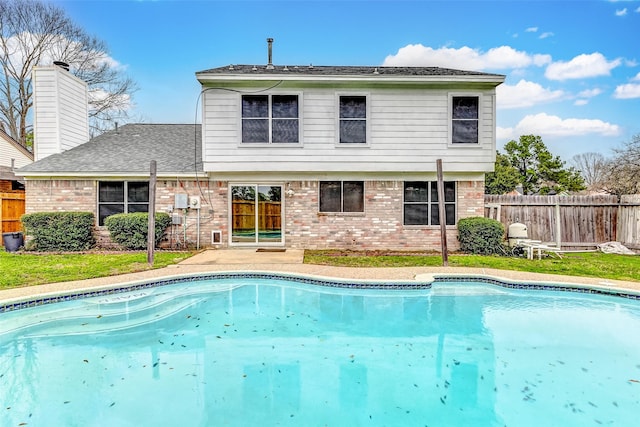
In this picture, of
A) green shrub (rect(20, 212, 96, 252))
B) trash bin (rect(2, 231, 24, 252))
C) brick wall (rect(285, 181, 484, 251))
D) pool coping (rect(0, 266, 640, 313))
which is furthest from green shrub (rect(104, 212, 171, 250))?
brick wall (rect(285, 181, 484, 251))

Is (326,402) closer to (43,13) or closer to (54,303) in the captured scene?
(54,303)

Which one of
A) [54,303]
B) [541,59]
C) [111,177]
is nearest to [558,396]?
[54,303]

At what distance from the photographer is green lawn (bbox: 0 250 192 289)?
7254mm

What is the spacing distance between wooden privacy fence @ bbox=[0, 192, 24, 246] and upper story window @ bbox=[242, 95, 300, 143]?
8.74 m

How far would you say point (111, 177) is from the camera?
11133 mm

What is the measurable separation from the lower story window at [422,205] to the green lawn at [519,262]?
1.33 m

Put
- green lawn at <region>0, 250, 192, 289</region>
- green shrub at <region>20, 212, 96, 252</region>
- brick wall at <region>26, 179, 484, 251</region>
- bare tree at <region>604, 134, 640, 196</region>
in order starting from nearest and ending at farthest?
green lawn at <region>0, 250, 192, 289</region>, green shrub at <region>20, 212, 96, 252</region>, brick wall at <region>26, 179, 484, 251</region>, bare tree at <region>604, 134, 640, 196</region>

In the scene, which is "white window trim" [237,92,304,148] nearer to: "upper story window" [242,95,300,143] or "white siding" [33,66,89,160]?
"upper story window" [242,95,300,143]

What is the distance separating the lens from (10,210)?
40.5ft

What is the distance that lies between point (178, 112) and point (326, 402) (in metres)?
24.3

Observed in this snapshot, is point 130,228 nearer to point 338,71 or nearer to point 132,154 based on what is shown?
point 132,154

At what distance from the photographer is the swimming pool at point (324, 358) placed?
354 cm

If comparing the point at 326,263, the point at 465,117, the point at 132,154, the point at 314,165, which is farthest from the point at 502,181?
the point at 132,154

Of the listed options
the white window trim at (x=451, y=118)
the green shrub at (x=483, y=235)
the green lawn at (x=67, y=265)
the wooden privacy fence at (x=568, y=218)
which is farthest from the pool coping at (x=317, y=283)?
the wooden privacy fence at (x=568, y=218)
